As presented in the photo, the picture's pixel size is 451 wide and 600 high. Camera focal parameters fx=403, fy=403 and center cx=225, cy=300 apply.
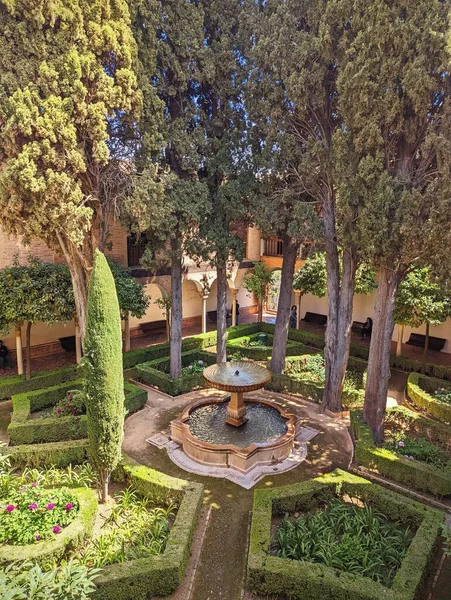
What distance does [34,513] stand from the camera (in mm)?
6324

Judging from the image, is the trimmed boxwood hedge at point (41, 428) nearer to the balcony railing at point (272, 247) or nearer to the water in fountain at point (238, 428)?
the water in fountain at point (238, 428)

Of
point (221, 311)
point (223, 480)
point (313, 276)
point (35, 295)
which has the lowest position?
point (223, 480)

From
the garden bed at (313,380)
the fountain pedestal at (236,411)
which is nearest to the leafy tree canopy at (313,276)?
the garden bed at (313,380)

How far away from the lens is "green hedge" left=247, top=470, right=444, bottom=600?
5.27m

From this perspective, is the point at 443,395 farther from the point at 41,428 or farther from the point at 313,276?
the point at 41,428

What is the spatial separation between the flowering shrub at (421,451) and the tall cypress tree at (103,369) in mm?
6211

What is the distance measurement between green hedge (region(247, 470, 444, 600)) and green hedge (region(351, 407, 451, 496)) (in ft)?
4.07

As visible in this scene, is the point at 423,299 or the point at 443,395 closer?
the point at 443,395

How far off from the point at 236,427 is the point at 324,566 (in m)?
4.69

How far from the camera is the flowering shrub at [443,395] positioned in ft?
38.0

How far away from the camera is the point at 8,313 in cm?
1148

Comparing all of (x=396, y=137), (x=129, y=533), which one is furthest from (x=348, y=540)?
(x=396, y=137)

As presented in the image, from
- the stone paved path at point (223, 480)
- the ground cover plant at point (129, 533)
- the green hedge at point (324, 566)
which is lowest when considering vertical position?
the stone paved path at point (223, 480)

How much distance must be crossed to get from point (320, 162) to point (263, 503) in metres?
8.22
